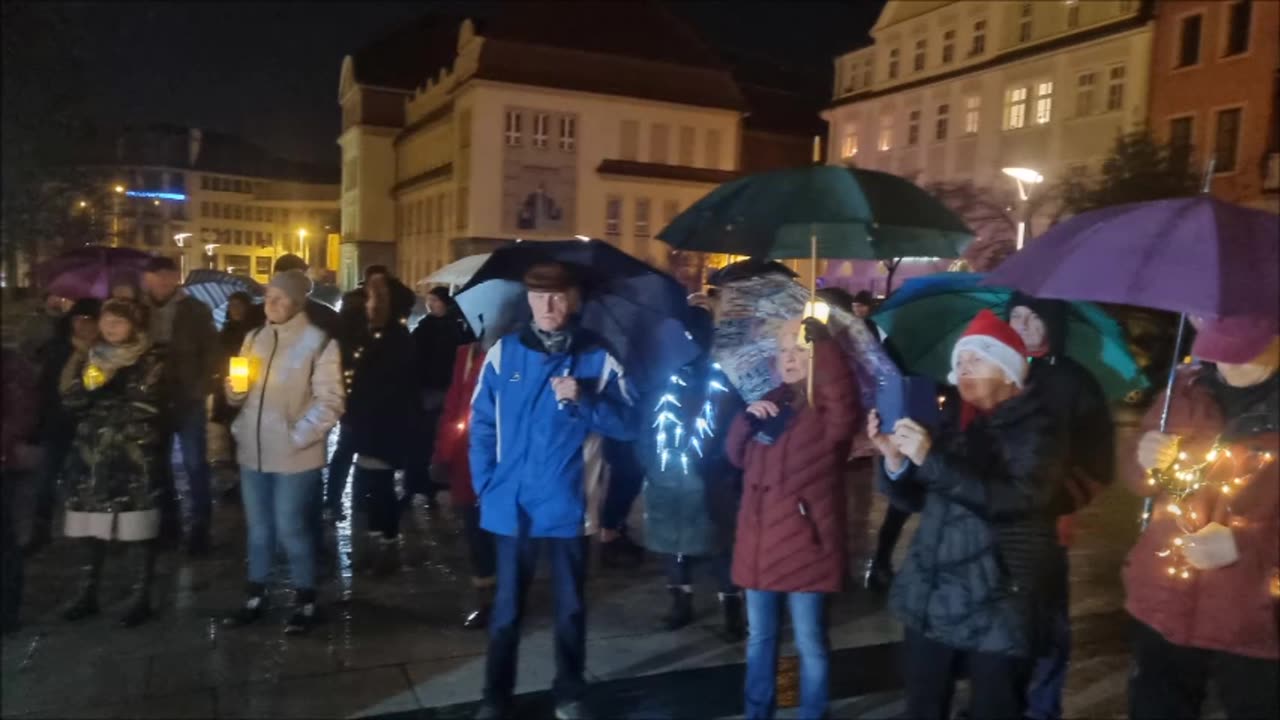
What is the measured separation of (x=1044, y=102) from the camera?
33.0m

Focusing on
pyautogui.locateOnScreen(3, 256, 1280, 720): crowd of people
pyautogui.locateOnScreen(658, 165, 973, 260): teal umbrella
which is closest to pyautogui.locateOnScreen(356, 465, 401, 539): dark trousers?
pyautogui.locateOnScreen(3, 256, 1280, 720): crowd of people

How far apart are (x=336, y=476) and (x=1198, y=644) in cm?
622

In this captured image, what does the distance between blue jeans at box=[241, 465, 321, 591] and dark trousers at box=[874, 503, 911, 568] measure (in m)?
3.65

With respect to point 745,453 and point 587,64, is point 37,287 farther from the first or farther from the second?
point 587,64

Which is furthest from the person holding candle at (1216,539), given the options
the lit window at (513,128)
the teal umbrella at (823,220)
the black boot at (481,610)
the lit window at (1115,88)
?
the lit window at (513,128)

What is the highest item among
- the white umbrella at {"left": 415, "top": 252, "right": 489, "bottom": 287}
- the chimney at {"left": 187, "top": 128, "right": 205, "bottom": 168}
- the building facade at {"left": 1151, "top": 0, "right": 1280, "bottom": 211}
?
the chimney at {"left": 187, "top": 128, "right": 205, "bottom": 168}

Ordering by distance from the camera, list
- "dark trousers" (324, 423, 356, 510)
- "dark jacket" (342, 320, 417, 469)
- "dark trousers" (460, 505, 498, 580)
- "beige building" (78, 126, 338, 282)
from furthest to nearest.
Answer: "beige building" (78, 126, 338, 282) < "dark trousers" (324, 423, 356, 510) < "dark jacket" (342, 320, 417, 469) < "dark trousers" (460, 505, 498, 580)

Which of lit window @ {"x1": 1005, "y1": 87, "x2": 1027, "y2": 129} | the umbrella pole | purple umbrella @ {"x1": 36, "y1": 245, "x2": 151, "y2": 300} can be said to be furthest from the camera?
lit window @ {"x1": 1005, "y1": 87, "x2": 1027, "y2": 129}

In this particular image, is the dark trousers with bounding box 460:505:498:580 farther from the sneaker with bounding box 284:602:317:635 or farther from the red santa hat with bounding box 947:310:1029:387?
the red santa hat with bounding box 947:310:1029:387

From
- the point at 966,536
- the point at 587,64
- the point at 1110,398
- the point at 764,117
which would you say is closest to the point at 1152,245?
the point at 966,536

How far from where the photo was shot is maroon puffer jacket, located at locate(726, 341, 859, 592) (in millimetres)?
4195

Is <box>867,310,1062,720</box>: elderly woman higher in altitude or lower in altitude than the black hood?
lower

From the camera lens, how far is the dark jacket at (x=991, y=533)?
3.44m

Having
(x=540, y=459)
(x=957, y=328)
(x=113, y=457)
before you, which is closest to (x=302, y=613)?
(x=113, y=457)
